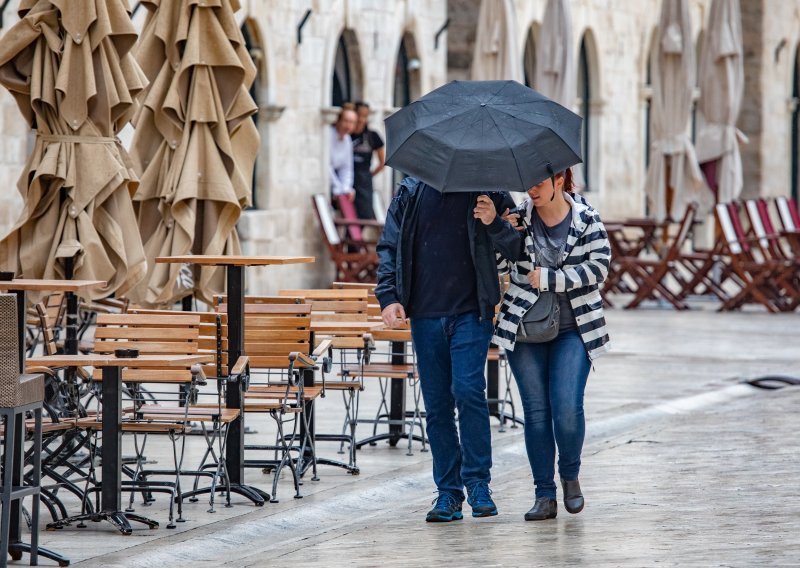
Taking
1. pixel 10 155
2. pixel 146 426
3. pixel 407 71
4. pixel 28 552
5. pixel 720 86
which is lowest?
pixel 28 552

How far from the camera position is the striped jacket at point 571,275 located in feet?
24.1

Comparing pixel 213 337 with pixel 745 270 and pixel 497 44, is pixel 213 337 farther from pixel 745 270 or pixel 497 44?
pixel 497 44

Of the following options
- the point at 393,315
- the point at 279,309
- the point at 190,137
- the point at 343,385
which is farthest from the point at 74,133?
the point at 393,315

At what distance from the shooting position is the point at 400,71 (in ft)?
80.3

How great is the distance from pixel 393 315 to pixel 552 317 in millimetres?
658

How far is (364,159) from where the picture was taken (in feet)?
70.9

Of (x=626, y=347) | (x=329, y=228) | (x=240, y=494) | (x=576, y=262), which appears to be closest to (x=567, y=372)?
(x=576, y=262)

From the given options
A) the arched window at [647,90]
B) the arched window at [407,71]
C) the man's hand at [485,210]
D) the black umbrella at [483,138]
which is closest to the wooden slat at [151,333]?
the black umbrella at [483,138]

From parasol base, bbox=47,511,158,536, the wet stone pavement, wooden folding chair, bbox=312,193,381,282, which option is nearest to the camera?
the wet stone pavement

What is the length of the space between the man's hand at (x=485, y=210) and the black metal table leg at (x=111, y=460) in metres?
1.61

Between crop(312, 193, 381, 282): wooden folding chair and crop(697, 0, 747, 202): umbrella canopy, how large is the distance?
469 cm

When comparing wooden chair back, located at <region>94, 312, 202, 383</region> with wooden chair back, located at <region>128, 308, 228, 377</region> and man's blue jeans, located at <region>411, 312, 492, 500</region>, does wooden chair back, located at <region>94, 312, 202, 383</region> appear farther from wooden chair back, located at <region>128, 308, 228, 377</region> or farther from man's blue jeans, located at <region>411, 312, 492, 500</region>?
man's blue jeans, located at <region>411, 312, 492, 500</region>

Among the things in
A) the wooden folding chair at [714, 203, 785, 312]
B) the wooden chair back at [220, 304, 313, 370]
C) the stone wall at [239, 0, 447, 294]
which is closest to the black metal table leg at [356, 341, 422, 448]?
the wooden chair back at [220, 304, 313, 370]

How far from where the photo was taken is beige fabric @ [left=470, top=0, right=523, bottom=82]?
21.8 m
